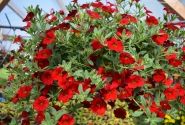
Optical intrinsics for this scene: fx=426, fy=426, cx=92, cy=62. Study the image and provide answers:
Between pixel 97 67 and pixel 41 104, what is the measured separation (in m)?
0.35

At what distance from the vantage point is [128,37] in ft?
7.17

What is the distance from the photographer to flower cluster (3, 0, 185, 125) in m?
2.02

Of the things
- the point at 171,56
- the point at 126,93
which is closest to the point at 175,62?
the point at 171,56

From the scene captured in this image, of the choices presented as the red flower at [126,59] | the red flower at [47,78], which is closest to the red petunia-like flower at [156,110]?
the red flower at [126,59]

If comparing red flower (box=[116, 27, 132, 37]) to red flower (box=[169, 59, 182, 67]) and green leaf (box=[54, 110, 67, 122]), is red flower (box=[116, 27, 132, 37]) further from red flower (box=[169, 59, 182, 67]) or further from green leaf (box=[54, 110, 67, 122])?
green leaf (box=[54, 110, 67, 122])

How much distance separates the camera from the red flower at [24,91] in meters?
2.17

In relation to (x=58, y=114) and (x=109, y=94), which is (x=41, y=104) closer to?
(x=58, y=114)

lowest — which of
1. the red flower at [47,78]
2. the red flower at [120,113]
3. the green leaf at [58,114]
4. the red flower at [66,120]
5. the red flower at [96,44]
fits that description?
→ the red flower at [120,113]

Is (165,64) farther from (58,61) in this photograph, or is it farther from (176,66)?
(58,61)

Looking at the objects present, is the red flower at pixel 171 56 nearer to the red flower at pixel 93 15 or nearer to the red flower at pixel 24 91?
the red flower at pixel 93 15

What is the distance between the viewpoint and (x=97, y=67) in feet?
7.13

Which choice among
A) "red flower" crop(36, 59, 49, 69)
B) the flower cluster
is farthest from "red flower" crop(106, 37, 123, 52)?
"red flower" crop(36, 59, 49, 69)

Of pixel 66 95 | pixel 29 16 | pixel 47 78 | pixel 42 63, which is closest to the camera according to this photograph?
pixel 66 95

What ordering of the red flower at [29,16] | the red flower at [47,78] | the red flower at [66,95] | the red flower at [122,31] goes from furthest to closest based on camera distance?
the red flower at [29,16]
the red flower at [122,31]
the red flower at [47,78]
the red flower at [66,95]
